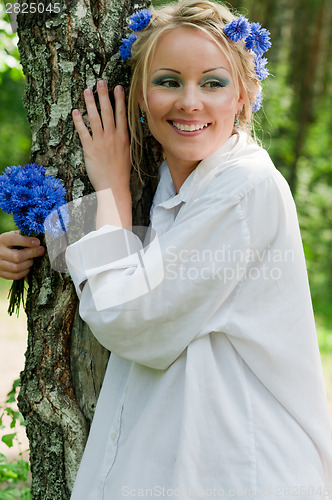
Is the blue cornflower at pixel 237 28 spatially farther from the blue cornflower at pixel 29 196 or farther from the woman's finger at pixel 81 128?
the blue cornflower at pixel 29 196

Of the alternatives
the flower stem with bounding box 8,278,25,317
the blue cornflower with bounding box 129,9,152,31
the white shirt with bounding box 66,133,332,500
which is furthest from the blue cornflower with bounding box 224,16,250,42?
the flower stem with bounding box 8,278,25,317

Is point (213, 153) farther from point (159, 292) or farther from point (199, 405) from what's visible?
point (199, 405)

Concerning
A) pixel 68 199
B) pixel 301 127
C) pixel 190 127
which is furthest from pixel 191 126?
pixel 301 127

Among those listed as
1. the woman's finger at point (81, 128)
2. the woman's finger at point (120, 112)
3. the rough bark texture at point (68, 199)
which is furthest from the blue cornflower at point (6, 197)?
the woman's finger at point (120, 112)

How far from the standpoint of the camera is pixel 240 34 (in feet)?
6.61

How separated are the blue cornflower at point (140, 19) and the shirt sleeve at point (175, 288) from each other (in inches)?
29.0

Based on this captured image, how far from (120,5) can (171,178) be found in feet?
2.26

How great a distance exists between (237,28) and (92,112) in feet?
1.99

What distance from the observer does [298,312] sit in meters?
1.88

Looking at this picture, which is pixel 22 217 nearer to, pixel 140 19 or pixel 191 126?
pixel 191 126

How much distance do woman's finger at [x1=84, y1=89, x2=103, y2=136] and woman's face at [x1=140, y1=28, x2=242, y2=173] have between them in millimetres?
207

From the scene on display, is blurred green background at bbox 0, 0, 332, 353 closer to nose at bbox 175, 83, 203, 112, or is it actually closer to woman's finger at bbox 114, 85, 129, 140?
woman's finger at bbox 114, 85, 129, 140

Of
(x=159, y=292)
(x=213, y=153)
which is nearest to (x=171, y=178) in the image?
(x=213, y=153)

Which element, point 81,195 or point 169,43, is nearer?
point 169,43
